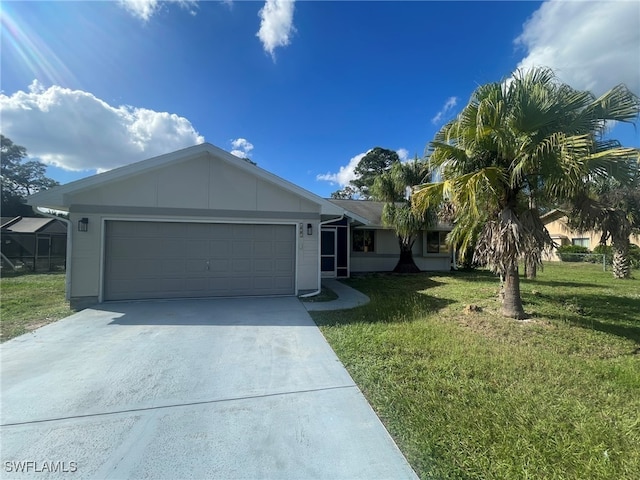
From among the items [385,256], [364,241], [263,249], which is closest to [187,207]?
[263,249]

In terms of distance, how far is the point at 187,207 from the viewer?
330 inches

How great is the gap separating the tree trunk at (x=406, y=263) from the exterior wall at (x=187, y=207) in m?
6.99

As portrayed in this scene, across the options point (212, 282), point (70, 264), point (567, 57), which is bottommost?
point (212, 282)

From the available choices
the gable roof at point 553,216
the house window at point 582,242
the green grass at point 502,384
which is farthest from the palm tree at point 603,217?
the house window at point 582,242

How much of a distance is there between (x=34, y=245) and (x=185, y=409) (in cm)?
2209

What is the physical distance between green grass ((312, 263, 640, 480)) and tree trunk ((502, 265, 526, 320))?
0.97 feet

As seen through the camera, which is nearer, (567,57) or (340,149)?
(567,57)

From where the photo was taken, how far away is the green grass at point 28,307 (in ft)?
19.9

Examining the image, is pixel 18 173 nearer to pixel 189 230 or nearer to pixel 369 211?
pixel 189 230

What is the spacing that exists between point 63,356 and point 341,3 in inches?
425

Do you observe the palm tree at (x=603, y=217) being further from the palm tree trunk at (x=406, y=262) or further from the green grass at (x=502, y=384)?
the palm tree trunk at (x=406, y=262)

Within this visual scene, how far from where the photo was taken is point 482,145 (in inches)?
237

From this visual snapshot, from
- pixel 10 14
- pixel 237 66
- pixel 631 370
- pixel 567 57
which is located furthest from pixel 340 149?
pixel 631 370

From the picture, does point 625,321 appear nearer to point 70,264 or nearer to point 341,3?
point 341,3
